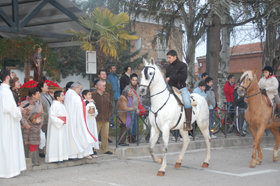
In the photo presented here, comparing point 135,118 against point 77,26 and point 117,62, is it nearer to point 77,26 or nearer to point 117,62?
point 77,26

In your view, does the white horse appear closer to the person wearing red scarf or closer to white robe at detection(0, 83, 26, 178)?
white robe at detection(0, 83, 26, 178)

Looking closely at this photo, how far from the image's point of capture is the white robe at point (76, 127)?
9.68 m

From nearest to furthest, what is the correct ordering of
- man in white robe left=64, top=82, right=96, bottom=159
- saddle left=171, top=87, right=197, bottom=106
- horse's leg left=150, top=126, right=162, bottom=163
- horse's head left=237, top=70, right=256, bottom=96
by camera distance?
1. horse's leg left=150, top=126, right=162, bottom=163
2. saddle left=171, top=87, right=197, bottom=106
3. man in white robe left=64, top=82, right=96, bottom=159
4. horse's head left=237, top=70, right=256, bottom=96

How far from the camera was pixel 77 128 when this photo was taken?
9.81m

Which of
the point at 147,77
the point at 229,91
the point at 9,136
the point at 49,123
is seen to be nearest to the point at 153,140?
the point at 147,77

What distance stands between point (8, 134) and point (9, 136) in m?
0.05

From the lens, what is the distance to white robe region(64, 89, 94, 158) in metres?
9.68

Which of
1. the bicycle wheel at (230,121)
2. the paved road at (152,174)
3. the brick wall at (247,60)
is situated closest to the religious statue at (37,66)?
the paved road at (152,174)

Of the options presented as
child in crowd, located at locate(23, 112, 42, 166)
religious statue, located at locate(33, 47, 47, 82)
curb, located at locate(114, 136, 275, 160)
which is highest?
religious statue, located at locate(33, 47, 47, 82)

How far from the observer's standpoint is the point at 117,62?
28062 millimetres

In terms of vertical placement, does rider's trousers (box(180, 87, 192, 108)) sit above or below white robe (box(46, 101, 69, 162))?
above

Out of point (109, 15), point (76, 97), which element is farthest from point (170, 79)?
point (109, 15)

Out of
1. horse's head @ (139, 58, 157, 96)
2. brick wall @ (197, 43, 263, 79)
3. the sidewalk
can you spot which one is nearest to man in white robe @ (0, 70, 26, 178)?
the sidewalk

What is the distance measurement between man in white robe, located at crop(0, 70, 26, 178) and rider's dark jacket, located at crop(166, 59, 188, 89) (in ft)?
12.1
